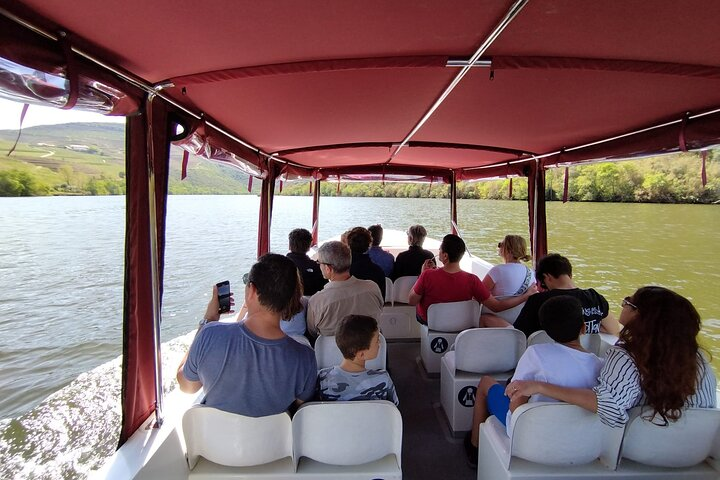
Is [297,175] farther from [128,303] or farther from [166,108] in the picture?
[128,303]

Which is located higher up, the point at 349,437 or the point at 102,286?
the point at 349,437

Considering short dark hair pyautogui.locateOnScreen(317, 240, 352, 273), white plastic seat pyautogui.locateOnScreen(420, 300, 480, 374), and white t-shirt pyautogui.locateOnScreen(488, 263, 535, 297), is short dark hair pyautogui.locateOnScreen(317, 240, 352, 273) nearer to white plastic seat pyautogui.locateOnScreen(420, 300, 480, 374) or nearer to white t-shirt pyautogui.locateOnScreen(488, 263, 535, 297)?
white plastic seat pyautogui.locateOnScreen(420, 300, 480, 374)

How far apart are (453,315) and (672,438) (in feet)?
4.97

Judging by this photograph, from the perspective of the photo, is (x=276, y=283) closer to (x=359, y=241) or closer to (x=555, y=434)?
(x=555, y=434)

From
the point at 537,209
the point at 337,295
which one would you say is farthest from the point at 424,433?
the point at 537,209

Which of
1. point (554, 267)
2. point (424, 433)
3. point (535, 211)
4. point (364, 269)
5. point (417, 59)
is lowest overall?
point (424, 433)

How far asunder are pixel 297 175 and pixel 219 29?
163 inches

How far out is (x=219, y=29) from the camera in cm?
128

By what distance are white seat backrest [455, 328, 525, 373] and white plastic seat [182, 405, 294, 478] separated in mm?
1136

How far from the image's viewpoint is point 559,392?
1.45 m

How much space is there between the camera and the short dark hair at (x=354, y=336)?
1.54 m

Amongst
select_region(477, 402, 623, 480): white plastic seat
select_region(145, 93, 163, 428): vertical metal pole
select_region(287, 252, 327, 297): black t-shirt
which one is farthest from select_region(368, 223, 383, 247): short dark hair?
select_region(477, 402, 623, 480): white plastic seat

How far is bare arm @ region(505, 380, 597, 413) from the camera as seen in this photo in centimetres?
141

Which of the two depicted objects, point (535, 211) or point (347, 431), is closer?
point (347, 431)
